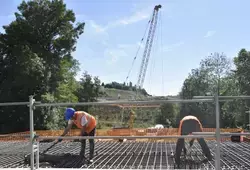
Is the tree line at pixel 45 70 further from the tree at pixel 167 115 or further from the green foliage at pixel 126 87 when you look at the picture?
the green foliage at pixel 126 87

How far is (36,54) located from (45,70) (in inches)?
79.5

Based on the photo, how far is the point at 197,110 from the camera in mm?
41844

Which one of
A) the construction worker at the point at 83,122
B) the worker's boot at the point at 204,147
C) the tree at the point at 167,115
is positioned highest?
the construction worker at the point at 83,122

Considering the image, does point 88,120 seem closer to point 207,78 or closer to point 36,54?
point 36,54

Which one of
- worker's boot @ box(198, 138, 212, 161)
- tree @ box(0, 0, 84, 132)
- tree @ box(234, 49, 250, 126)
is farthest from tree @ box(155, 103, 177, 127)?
worker's boot @ box(198, 138, 212, 161)

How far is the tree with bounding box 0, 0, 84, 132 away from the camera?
106 ft

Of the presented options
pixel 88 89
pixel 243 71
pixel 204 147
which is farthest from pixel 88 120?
pixel 88 89

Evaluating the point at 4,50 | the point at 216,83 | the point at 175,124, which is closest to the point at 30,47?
the point at 4,50

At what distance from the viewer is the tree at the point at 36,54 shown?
106 feet

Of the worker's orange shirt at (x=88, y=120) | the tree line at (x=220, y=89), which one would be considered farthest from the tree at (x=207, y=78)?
the worker's orange shirt at (x=88, y=120)

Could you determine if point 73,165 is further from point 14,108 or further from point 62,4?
point 62,4

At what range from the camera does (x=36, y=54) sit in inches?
1355

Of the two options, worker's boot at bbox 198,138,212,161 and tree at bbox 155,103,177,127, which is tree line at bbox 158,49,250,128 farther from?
worker's boot at bbox 198,138,212,161

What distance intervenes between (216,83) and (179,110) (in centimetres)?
1181
